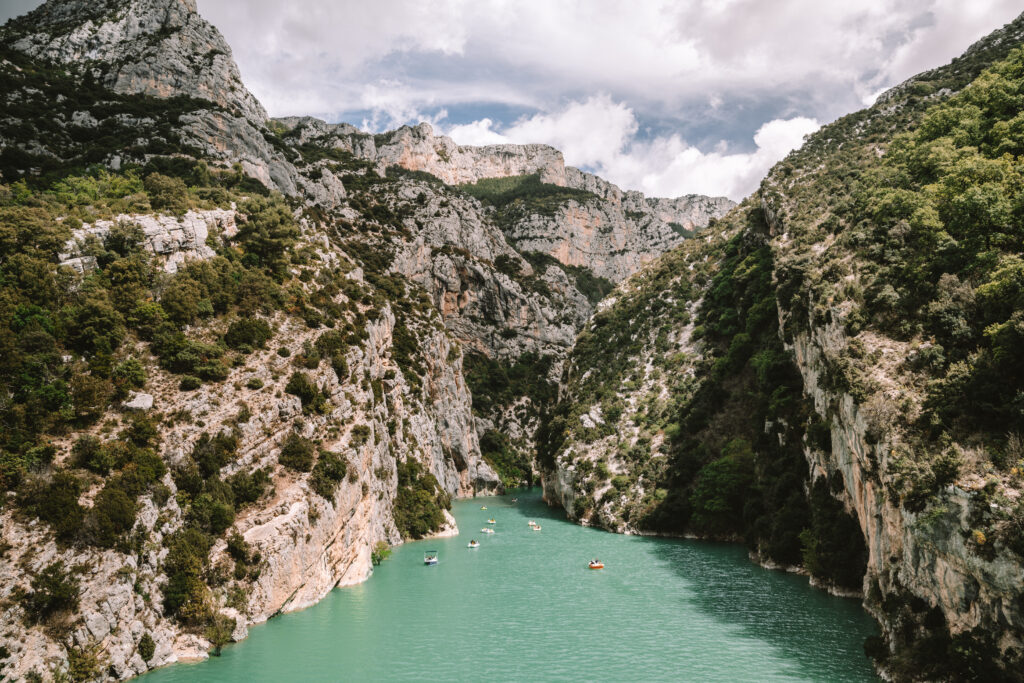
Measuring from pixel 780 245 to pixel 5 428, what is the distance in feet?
223

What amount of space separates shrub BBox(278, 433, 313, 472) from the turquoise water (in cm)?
921

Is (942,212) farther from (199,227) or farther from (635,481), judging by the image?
(199,227)

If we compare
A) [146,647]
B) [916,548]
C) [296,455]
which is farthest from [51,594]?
[916,548]

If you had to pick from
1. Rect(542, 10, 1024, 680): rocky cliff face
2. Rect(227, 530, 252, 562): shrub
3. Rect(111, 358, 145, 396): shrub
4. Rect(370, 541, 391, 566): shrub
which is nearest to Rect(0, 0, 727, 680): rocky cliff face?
Rect(227, 530, 252, 562): shrub

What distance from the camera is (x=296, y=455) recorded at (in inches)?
1516

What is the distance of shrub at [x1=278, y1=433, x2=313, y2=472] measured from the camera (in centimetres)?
3812

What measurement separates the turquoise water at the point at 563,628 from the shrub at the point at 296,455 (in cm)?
921

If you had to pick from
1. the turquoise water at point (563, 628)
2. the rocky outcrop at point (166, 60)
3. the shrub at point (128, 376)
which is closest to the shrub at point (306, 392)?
the shrub at point (128, 376)

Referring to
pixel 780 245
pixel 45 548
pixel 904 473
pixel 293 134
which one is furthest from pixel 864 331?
pixel 293 134

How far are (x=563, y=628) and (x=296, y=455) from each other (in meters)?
20.9

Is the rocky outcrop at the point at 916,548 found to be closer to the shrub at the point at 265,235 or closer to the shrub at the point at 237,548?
the shrub at the point at 237,548

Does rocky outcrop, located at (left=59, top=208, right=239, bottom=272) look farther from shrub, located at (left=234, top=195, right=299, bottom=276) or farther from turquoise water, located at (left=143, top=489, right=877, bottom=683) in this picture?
turquoise water, located at (left=143, top=489, right=877, bottom=683)

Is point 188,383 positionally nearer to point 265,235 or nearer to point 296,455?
point 296,455

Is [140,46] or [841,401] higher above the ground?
[140,46]
